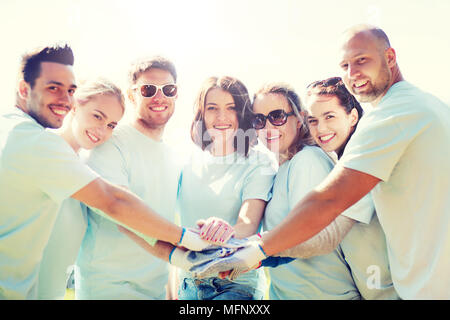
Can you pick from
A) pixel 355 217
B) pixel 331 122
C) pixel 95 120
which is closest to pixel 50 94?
pixel 95 120

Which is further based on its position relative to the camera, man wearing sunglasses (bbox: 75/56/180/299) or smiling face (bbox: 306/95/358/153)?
smiling face (bbox: 306/95/358/153)

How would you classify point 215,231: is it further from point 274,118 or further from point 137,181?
point 274,118

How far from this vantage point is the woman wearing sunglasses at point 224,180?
3.73 m

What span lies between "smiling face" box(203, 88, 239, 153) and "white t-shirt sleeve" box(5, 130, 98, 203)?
173 centimetres

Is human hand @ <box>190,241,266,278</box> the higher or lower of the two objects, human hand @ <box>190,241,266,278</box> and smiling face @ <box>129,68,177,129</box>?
the lower

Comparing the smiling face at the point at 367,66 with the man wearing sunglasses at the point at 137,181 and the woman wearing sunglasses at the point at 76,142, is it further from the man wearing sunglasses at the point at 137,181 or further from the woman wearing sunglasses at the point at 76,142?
the woman wearing sunglasses at the point at 76,142

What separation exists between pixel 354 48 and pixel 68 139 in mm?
3203

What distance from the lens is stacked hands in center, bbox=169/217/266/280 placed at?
3461 millimetres

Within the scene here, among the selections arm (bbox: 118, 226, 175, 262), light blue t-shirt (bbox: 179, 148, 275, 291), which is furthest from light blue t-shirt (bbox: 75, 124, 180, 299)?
light blue t-shirt (bbox: 179, 148, 275, 291)

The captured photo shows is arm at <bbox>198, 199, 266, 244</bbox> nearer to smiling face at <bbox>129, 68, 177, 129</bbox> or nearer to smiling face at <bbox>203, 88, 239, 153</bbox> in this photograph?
smiling face at <bbox>203, 88, 239, 153</bbox>

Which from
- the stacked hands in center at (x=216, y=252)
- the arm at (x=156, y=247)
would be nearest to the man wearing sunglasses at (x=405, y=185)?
the stacked hands in center at (x=216, y=252)
